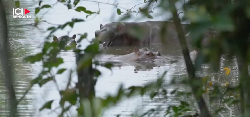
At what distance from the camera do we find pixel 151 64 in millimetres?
6348

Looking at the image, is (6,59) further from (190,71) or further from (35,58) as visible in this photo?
(190,71)

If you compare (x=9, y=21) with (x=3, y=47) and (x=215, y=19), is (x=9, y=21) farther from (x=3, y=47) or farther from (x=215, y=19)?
(x=215, y=19)

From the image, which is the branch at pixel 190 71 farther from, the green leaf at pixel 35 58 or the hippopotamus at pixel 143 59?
the hippopotamus at pixel 143 59

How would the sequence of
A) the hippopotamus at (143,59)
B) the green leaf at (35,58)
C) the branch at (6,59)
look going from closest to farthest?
1. the branch at (6,59)
2. the green leaf at (35,58)
3. the hippopotamus at (143,59)

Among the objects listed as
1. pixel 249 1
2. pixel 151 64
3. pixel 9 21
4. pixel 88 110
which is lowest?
pixel 88 110

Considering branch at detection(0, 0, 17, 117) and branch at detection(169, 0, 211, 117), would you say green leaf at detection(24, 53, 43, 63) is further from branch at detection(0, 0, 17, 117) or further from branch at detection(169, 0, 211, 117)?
branch at detection(169, 0, 211, 117)

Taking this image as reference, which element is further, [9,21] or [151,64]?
[151,64]

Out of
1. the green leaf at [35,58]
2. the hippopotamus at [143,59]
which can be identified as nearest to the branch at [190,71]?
the green leaf at [35,58]

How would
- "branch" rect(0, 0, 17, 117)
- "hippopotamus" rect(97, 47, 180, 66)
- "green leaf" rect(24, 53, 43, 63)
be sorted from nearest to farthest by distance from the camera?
"branch" rect(0, 0, 17, 117) → "green leaf" rect(24, 53, 43, 63) → "hippopotamus" rect(97, 47, 180, 66)

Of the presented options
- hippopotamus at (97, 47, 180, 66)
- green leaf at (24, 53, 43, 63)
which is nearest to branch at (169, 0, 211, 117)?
green leaf at (24, 53, 43, 63)

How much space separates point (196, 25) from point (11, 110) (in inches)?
19.8

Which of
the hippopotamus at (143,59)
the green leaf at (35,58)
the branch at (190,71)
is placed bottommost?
the branch at (190,71)

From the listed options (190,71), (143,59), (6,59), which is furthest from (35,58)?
(143,59)

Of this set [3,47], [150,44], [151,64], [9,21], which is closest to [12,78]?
[3,47]
